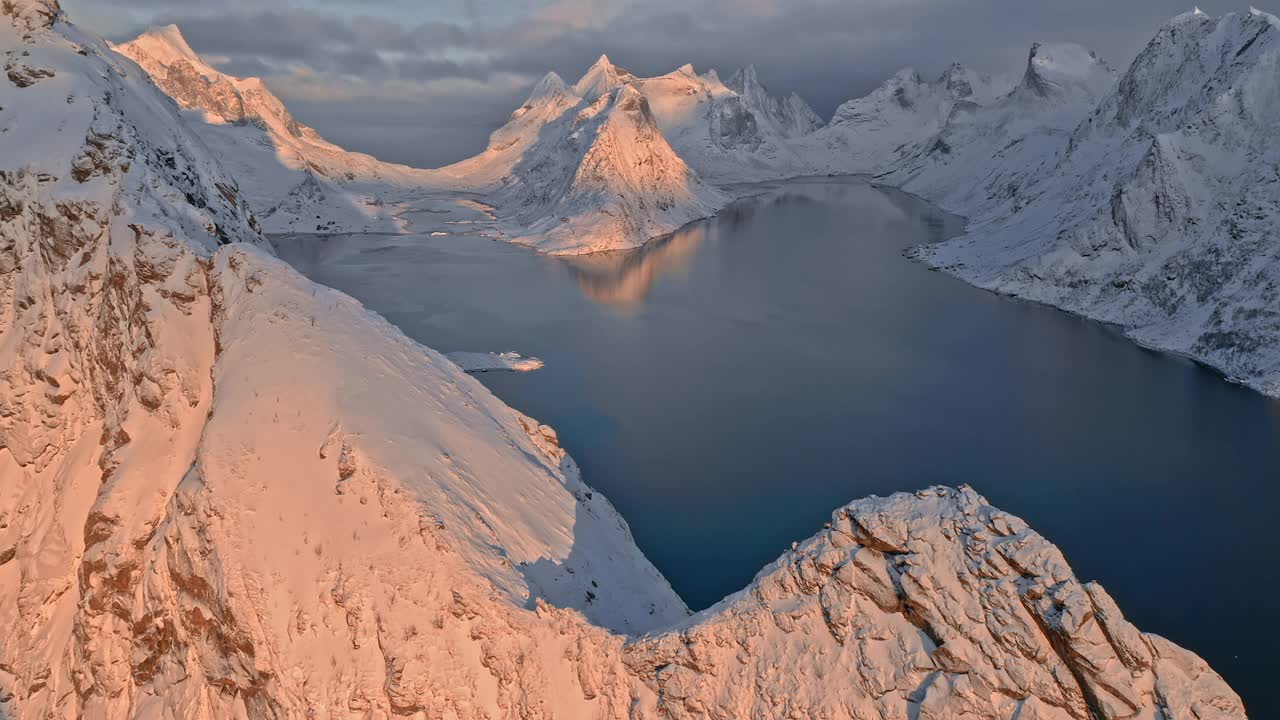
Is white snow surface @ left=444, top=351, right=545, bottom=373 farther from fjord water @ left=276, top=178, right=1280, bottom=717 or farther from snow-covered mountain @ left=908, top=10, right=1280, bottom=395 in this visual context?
snow-covered mountain @ left=908, top=10, right=1280, bottom=395

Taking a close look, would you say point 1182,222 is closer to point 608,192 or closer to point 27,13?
point 608,192

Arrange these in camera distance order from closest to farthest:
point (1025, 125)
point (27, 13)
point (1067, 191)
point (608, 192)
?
point (27, 13)
point (1067, 191)
point (608, 192)
point (1025, 125)

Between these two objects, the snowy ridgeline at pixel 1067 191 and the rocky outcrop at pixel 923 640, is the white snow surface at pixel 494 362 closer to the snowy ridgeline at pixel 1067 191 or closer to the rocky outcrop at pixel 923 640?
the rocky outcrop at pixel 923 640

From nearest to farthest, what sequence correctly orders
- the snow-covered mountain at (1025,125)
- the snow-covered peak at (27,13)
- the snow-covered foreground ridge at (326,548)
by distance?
the snow-covered foreground ridge at (326,548), the snow-covered peak at (27,13), the snow-covered mountain at (1025,125)

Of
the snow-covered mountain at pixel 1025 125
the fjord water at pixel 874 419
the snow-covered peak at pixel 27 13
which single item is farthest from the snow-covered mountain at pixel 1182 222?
Result: the snow-covered peak at pixel 27 13

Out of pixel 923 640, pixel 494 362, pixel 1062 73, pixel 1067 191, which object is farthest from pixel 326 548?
pixel 1062 73

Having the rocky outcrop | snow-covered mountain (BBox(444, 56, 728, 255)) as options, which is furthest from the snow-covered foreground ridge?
snow-covered mountain (BBox(444, 56, 728, 255))

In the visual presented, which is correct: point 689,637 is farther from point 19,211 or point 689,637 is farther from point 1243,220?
point 1243,220
